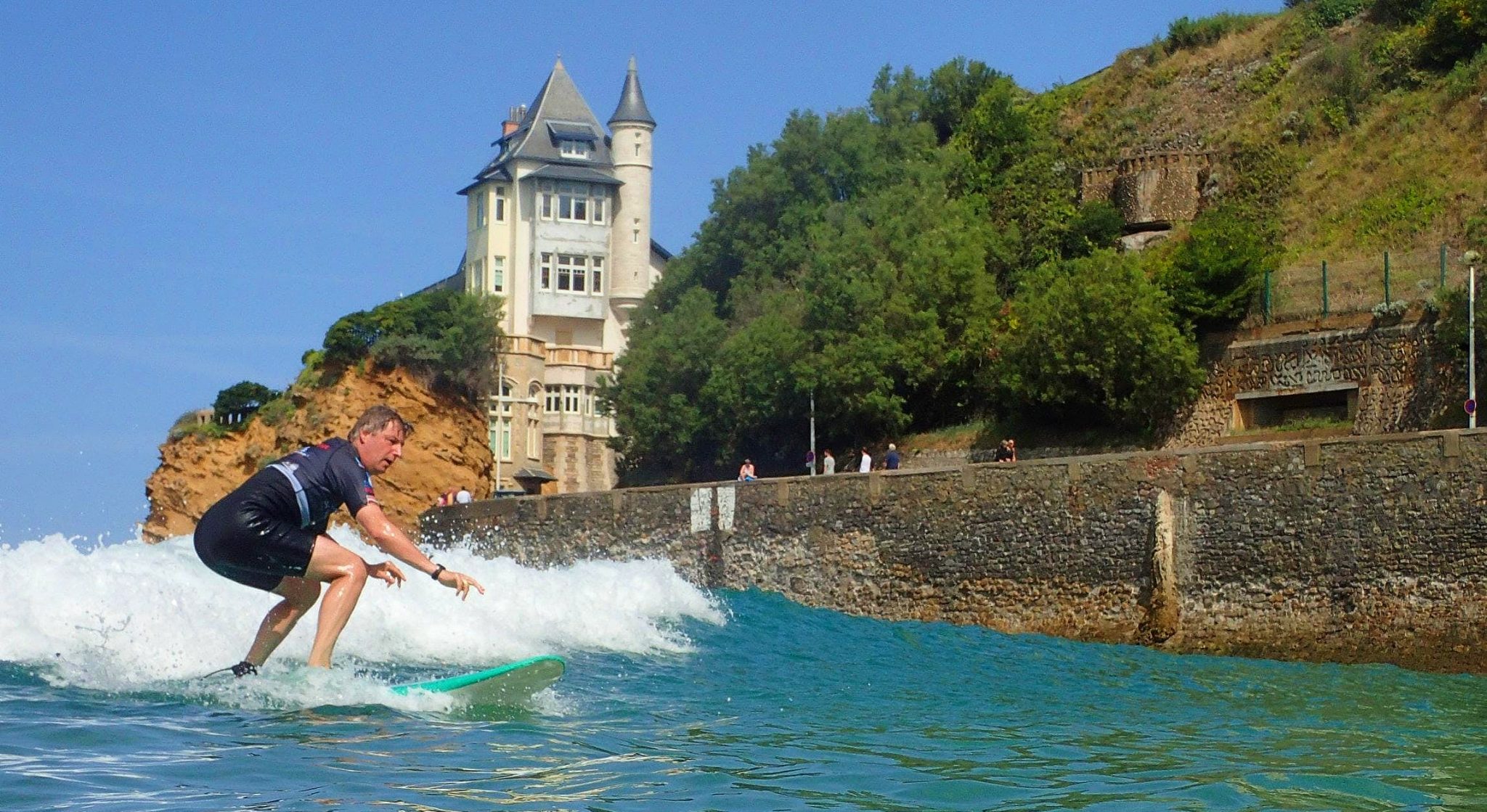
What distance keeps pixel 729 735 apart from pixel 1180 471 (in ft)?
41.7

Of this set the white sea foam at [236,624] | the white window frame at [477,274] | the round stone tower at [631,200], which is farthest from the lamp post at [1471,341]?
the white window frame at [477,274]

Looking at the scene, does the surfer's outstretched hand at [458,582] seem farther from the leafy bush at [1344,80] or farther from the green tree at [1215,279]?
the leafy bush at [1344,80]

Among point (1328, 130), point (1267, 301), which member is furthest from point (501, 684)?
point (1328, 130)

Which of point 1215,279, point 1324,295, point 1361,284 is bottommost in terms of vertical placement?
point 1324,295

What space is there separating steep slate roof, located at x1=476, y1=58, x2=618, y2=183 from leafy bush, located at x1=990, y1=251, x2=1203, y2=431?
28.6 metres

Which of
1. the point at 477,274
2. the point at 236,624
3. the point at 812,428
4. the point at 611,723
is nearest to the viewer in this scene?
the point at 611,723

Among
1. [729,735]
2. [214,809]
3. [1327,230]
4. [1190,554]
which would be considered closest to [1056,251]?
[1327,230]

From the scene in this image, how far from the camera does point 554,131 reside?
62.9 meters

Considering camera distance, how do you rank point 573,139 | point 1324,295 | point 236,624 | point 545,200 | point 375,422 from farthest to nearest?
point 573,139 → point 545,200 → point 1324,295 → point 236,624 → point 375,422

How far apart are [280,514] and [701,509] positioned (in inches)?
710

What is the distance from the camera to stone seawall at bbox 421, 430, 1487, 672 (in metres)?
20.6

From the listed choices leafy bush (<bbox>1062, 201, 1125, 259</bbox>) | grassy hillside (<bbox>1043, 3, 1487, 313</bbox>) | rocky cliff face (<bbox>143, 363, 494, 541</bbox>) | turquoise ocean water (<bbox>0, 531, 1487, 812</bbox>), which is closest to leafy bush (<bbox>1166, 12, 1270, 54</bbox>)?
grassy hillside (<bbox>1043, 3, 1487, 313</bbox>)

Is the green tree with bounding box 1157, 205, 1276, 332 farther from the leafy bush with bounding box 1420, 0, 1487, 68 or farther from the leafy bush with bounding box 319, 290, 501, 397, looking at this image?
the leafy bush with bounding box 319, 290, 501, 397

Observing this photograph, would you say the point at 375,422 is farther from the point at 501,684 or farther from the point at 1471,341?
the point at 1471,341
